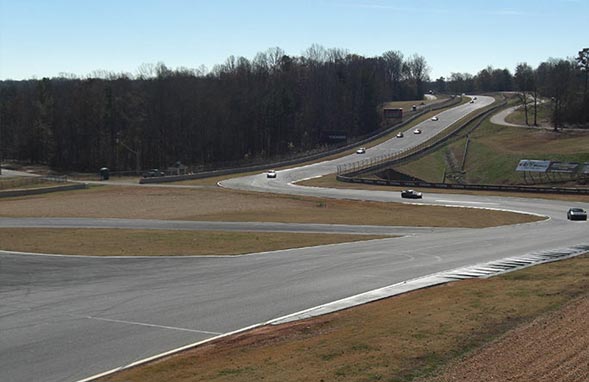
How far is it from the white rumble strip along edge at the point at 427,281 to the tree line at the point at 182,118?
4202 inches

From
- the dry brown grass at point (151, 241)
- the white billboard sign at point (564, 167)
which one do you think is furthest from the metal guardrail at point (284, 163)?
the dry brown grass at point (151, 241)

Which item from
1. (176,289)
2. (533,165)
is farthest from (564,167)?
(176,289)

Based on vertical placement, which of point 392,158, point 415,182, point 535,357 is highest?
point 392,158

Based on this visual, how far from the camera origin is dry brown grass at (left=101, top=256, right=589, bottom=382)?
1591 cm

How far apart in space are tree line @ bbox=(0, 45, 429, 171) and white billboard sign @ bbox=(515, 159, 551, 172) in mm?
61658

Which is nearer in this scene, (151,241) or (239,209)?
(151,241)

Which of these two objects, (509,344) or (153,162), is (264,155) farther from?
(509,344)

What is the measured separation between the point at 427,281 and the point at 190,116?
13036cm

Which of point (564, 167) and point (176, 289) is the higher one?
point (564, 167)

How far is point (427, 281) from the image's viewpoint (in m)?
29.3

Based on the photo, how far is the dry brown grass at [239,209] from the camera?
57.7 meters

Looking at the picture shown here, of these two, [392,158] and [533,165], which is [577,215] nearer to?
[533,165]

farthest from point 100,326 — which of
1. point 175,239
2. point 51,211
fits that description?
point 51,211

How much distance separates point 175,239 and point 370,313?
926 inches
